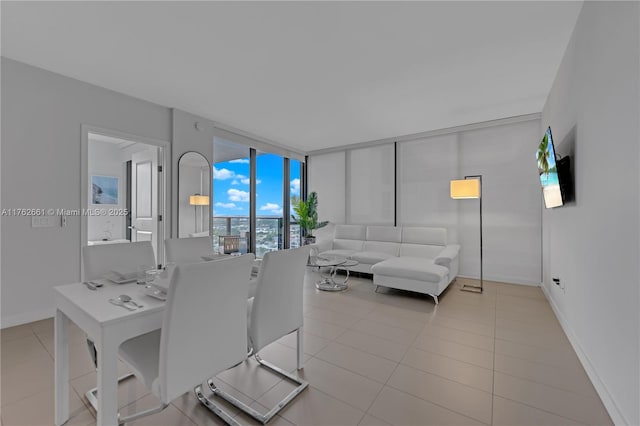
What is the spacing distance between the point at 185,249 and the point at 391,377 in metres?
2.01

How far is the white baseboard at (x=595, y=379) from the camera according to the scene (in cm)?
151

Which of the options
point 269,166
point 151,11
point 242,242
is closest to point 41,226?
point 151,11

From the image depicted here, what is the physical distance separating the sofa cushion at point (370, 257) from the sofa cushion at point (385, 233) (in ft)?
1.20

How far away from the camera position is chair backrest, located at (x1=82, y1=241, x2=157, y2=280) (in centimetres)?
195

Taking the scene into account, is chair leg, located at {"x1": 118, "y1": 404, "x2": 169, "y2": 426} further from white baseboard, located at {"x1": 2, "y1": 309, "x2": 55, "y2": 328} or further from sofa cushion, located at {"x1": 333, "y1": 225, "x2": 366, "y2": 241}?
sofa cushion, located at {"x1": 333, "y1": 225, "x2": 366, "y2": 241}

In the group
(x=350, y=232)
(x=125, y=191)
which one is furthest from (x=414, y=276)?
(x=125, y=191)

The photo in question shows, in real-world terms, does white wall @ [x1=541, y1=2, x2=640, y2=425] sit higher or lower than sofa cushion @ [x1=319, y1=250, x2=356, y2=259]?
higher

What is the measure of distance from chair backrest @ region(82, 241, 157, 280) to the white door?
6.75 feet

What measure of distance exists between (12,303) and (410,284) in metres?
4.42

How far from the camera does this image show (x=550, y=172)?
2557 mm

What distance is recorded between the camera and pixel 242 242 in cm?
601

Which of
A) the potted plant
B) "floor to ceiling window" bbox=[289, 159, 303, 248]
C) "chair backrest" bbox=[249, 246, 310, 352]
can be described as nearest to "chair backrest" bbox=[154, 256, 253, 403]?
"chair backrest" bbox=[249, 246, 310, 352]

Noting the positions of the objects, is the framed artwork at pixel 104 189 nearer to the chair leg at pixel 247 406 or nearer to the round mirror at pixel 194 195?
the round mirror at pixel 194 195

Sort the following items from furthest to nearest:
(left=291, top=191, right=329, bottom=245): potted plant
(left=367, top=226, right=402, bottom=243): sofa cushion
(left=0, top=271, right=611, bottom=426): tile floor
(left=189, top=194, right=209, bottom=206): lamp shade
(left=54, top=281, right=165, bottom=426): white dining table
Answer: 1. (left=291, top=191, right=329, bottom=245): potted plant
2. (left=367, top=226, right=402, bottom=243): sofa cushion
3. (left=189, top=194, right=209, bottom=206): lamp shade
4. (left=0, top=271, right=611, bottom=426): tile floor
5. (left=54, top=281, right=165, bottom=426): white dining table
